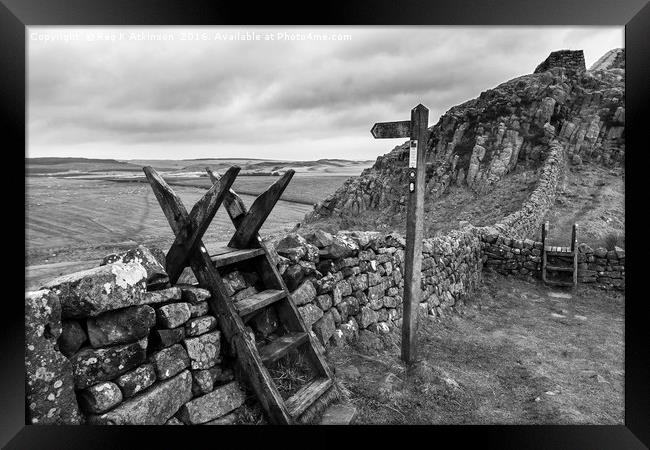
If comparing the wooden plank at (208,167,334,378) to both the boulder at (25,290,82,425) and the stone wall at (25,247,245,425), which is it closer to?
the stone wall at (25,247,245,425)

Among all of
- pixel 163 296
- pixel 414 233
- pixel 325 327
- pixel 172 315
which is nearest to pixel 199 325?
pixel 172 315

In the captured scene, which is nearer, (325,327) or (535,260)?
(325,327)

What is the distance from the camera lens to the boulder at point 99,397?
90.1 inches

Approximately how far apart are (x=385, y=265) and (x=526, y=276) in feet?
20.1

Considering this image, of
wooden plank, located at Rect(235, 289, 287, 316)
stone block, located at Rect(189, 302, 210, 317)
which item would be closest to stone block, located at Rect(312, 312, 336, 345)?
wooden plank, located at Rect(235, 289, 287, 316)

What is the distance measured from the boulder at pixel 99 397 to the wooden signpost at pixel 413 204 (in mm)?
3241

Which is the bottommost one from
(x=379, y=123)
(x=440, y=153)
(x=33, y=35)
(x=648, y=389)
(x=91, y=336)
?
(x=648, y=389)

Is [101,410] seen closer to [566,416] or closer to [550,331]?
[566,416]

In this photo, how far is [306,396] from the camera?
10.3 feet

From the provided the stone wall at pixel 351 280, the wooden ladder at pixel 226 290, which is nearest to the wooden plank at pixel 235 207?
the wooden ladder at pixel 226 290

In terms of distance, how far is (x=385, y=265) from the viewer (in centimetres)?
585

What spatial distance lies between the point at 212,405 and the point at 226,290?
788mm

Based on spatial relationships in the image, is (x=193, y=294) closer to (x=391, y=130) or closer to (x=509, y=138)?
(x=391, y=130)
